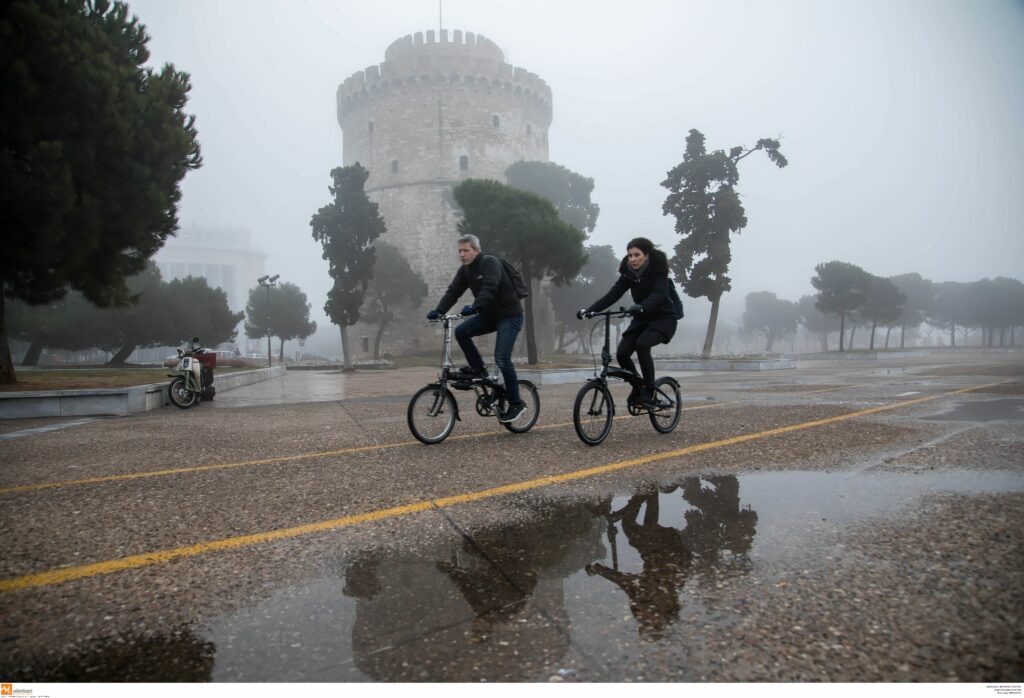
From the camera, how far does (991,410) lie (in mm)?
6828

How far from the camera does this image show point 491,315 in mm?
5555

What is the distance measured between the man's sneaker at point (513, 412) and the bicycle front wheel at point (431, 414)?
48cm

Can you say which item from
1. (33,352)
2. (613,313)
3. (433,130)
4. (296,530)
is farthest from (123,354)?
(296,530)

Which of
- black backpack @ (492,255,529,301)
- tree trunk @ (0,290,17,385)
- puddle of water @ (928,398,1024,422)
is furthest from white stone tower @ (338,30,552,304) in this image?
black backpack @ (492,255,529,301)

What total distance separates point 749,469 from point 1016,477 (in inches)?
57.3

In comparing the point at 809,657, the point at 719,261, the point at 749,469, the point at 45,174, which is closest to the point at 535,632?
the point at 809,657

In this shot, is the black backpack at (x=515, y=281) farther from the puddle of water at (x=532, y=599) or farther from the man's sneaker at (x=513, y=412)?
the puddle of water at (x=532, y=599)

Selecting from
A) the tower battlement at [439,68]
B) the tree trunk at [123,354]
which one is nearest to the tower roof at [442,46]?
the tower battlement at [439,68]

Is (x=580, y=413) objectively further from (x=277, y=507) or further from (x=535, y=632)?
(x=535, y=632)

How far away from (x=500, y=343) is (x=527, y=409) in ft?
2.56

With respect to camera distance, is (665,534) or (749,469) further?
(749,469)

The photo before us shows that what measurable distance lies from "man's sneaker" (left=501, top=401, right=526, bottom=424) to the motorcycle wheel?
7.10 metres

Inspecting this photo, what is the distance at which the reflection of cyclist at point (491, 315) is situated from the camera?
5.45 meters

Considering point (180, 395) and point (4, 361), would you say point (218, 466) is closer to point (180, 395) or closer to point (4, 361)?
point (180, 395)
